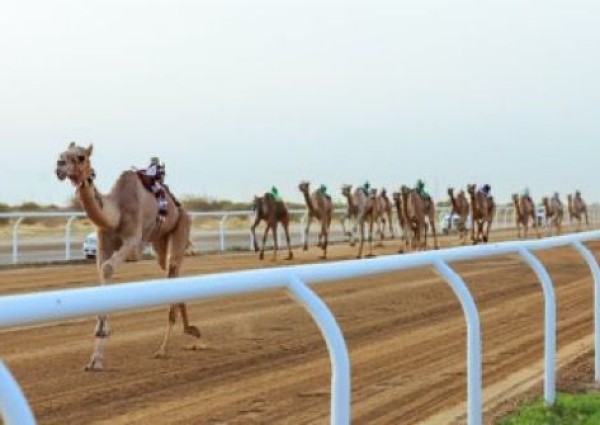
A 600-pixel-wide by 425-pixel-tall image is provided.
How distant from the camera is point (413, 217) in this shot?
2947 centimetres

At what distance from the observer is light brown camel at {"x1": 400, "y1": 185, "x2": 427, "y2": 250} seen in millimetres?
28984

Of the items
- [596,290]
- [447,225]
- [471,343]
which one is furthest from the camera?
[447,225]

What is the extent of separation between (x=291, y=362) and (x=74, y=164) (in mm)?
2326

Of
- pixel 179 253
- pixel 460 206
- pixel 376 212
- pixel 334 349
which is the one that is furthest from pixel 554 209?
pixel 334 349

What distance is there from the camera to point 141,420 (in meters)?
6.72

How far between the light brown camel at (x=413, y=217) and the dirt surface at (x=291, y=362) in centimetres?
1347

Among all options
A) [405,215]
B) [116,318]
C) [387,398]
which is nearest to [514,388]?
[387,398]

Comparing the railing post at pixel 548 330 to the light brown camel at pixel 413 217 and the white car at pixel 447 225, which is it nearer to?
the light brown camel at pixel 413 217

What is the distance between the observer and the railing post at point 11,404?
2.56 m

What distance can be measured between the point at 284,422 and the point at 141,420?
83 centimetres

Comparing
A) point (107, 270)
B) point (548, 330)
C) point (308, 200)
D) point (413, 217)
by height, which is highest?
point (308, 200)

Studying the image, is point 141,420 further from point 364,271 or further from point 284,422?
point 364,271

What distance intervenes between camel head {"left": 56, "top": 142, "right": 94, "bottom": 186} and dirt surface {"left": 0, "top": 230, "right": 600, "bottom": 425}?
1.23 m

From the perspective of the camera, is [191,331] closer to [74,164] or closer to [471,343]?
[74,164]
